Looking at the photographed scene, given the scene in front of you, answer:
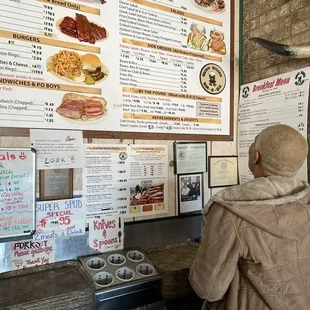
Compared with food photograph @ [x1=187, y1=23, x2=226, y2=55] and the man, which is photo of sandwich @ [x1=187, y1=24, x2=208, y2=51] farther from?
the man

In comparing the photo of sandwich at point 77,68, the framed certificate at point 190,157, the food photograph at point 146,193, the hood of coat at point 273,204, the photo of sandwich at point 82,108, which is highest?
the photo of sandwich at point 77,68

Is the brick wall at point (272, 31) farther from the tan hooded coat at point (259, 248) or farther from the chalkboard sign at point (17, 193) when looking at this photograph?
the chalkboard sign at point (17, 193)

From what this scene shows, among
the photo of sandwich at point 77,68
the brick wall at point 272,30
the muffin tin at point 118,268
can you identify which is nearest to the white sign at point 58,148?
the photo of sandwich at point 77,68

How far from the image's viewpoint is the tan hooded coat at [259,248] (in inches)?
41.1

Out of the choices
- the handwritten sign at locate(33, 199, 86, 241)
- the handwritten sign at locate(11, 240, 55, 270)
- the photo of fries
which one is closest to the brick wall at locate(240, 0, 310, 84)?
the photo of fries

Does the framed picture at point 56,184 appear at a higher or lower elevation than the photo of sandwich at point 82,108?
lower

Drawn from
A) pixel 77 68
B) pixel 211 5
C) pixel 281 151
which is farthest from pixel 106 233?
pixel 211 5

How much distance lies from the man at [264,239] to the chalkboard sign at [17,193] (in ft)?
3.01

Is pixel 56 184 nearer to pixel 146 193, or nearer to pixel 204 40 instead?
pixel 146 193

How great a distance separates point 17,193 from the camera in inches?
59.4

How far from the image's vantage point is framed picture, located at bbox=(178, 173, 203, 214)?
80.7 inches

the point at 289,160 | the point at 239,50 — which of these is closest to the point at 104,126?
the point at 289,160

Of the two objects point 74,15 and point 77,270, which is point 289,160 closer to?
point 77,270

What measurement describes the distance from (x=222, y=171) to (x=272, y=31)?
1.05 meters
